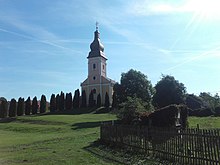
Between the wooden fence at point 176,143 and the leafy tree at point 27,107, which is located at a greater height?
the leafy tree at point 27,107

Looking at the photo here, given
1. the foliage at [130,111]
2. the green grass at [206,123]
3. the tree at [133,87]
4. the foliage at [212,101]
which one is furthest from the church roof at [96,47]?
the foliage at [130,111]

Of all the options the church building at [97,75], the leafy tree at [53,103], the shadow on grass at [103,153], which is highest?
the church building at [97,75]

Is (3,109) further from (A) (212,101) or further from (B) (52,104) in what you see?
(A) (212,101)

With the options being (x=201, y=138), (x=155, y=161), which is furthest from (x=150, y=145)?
(x=201, y=138)

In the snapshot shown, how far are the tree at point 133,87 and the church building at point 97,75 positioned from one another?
72.9 feet

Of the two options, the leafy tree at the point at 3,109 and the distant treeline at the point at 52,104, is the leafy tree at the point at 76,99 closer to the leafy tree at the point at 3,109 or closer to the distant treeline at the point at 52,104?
the distant treeline at the point at 52,104

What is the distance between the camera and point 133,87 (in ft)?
211

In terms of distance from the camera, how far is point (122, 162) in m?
13.3

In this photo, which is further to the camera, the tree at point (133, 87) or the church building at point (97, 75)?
the church building at point (97, 75)

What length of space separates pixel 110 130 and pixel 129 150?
11.3 ft

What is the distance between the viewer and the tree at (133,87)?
2518 inches

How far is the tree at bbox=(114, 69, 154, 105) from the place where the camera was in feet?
210

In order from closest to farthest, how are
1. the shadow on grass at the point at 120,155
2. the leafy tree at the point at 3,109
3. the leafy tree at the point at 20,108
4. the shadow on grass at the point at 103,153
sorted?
the shadow on grass at the point at 120,155
the shadow on grass at the point at 103,153
the leafy tree at the point at 3,109
the leafy tree at the point at 20,108

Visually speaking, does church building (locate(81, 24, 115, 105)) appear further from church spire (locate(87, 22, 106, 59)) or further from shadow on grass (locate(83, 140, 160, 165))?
shadow on grass (locate(83, 140, 160, 165))
